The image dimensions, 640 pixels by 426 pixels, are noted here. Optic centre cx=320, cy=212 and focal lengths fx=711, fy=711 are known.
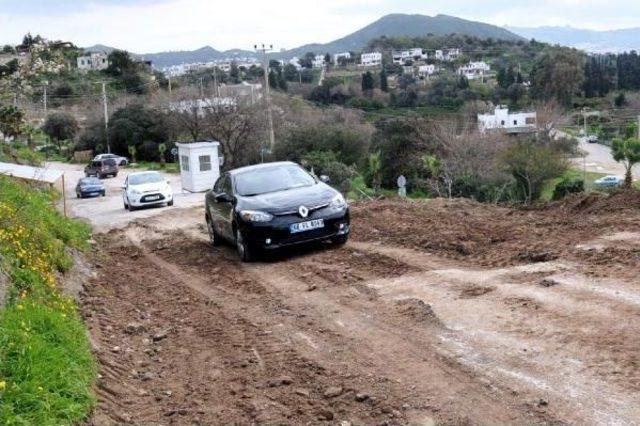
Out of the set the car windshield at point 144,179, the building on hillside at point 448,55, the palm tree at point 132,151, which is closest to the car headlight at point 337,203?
the car windshield at point 144,179

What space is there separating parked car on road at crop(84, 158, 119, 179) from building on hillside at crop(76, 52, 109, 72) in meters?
56.9

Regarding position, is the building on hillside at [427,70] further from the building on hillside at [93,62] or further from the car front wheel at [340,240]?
the car front wheel at [340,240]

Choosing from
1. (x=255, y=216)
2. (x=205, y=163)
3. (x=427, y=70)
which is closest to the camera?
(x=255, y=216)

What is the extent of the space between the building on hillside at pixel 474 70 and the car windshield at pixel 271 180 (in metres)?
98.6

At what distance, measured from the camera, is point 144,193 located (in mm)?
25000

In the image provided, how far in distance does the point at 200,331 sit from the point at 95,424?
8.29 feet

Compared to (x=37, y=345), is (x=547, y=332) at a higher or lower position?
lower

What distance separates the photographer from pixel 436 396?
14.9 feet

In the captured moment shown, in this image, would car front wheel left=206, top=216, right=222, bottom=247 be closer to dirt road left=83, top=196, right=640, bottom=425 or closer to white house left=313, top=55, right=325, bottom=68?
dirt road left=83, top=196, right=640, bottom=425

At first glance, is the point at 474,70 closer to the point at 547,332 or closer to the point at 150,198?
the point at 150,198

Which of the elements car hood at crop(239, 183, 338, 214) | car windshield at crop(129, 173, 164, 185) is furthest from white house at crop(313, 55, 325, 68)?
car hood at crop(239, 183, 338, 214)

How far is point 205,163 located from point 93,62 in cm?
8731

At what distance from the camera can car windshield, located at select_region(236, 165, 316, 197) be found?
453 inches

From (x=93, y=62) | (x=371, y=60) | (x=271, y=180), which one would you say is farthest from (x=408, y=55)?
(x=271, y=180)
